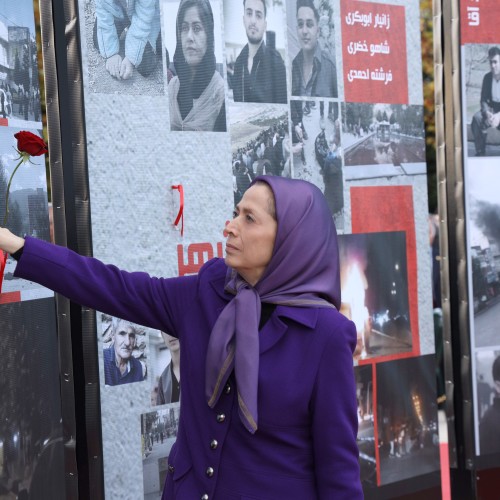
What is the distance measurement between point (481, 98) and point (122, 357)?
2.39 metres

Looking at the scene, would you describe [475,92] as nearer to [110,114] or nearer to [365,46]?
[365,46]

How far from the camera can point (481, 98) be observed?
5043 mm

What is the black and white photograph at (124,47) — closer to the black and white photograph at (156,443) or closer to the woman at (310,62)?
the woman at (310,62)

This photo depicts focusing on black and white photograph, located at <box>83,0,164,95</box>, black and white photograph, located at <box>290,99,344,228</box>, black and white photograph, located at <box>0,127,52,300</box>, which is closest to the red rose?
black and white photograph, located at <box>0,127,52,300</box>

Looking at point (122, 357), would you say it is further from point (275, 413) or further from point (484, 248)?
point (484, 248)

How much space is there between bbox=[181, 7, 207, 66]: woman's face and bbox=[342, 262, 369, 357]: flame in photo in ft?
4.15

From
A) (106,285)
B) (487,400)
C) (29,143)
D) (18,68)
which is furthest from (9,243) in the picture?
(487,400)

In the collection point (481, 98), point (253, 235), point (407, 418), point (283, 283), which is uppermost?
point (481, 98)

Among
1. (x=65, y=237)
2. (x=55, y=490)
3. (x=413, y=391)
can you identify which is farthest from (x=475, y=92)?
(x=55, y=490)

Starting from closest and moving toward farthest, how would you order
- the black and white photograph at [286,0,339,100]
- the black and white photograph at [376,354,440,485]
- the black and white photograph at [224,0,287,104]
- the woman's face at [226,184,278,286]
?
the woman's face at [226,184,278,286] < the black and white photograph at [224,0,287,104] < the black and white photograph at [286,0,339,100] < the black and white photograph at [376,354,440,485]

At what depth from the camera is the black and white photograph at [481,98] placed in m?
5.02

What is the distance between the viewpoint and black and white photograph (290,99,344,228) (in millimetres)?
4379

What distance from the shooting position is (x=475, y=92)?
5027 millimetres

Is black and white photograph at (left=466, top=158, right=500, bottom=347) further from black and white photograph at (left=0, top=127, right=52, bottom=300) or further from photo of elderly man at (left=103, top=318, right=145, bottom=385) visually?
black and white photograph at (left=0, top=127, right=52, bottom=300)
